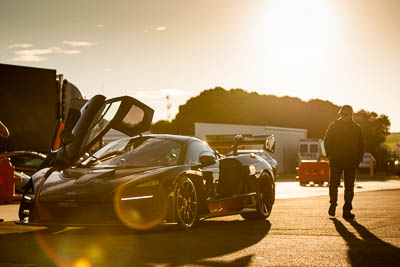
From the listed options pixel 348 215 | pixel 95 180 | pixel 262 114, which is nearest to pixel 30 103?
pixel 348 215

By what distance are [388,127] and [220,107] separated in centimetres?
2664

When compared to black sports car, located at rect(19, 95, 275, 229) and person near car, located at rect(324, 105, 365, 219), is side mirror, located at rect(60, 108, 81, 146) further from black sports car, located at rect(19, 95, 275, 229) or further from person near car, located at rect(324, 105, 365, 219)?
person near car, located at rect(324, 105, 365, 219)

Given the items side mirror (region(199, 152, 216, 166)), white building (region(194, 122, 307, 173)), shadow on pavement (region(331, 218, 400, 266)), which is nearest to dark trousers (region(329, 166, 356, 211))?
shadow on pavement (region(331, 218, 400, 266))

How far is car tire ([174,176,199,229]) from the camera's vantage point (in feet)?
25.6

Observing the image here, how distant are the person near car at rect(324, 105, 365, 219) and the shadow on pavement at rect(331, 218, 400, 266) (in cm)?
243

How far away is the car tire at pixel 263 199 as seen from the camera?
33.2 feet

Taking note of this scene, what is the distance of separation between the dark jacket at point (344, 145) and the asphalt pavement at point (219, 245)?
4.04ft

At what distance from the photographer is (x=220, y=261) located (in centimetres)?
570

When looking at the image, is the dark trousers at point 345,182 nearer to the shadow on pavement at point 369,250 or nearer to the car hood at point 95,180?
the shadow on pavement at point 369,250

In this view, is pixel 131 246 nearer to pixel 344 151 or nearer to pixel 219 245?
pixel 219 245

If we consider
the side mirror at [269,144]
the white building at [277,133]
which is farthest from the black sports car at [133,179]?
the white building at [277,133]

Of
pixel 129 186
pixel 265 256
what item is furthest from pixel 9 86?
pixel 265 256

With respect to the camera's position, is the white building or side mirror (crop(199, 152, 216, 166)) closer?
side mirror (crop(199, 152, 216, 166))

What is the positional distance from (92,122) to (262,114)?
107304 millimetres
